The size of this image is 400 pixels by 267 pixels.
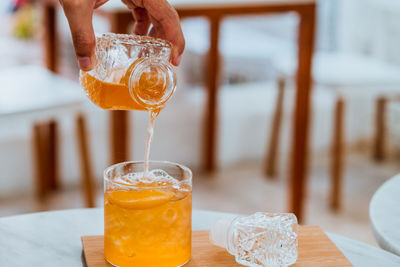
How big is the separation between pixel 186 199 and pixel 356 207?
1.59 metres

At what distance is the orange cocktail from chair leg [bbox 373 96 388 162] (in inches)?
77.3

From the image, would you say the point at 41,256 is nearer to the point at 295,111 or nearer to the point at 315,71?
the point at 295,111

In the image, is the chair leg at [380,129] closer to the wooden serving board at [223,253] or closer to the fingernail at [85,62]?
the wooden serving board at [223,253]

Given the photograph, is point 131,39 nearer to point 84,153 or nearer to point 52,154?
point 84,153

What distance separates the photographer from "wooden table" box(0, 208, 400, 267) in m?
0.74

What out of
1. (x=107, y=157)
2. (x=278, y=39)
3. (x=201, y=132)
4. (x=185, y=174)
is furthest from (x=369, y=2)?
(x=185, y=174)

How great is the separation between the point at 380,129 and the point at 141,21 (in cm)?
182

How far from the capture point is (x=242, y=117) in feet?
8.30

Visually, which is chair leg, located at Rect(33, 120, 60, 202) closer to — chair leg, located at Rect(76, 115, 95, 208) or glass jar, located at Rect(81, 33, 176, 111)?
chair leg, located at Rect(76, 115, 95, 208)

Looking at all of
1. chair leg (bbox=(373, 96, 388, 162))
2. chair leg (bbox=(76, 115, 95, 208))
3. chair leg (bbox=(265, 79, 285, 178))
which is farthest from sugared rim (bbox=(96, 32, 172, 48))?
chair leg (bbox=(373, 96, 388, 162))

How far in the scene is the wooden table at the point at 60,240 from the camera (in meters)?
0.74

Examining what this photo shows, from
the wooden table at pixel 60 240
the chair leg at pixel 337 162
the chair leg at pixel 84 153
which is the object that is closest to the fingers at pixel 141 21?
the wooden table at pixel 60 240

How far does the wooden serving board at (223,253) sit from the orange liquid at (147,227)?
0.03 metres

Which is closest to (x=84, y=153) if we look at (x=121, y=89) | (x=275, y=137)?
(x=275, y=137)
